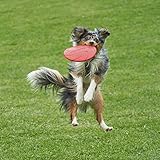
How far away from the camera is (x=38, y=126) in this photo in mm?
11586

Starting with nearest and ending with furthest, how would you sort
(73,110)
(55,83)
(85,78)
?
(85,78) → (73,110) → (55,83)

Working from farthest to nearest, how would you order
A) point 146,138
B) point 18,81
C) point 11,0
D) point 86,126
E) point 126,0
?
point 11,0 → point 126,0 → point 18,81 → point 86,126 → point 146,138

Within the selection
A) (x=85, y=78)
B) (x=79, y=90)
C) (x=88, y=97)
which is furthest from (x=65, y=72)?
(x=88, y=97)

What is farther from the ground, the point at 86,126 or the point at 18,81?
the point at 86,126

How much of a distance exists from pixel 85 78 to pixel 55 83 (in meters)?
0.53

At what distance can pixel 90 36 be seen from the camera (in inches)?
243

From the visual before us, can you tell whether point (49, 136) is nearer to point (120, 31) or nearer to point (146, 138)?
point (146, 138)

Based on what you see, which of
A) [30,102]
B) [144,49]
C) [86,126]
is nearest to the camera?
[86,126]

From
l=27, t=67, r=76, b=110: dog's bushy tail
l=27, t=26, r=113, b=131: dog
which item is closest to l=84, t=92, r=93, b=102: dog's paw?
l=27, t=26, r=113, b=131: dog

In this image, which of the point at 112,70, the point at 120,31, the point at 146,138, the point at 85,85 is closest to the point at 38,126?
the point at 146,138

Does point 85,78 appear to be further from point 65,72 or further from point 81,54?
point 65,72

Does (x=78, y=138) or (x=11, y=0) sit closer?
(x=78, y=138)

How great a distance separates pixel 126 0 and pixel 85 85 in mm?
23679

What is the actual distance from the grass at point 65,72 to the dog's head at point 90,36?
112cm
